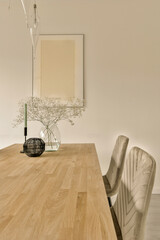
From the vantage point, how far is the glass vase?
2.29 m

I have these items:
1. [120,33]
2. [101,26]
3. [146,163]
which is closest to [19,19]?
[101,26]

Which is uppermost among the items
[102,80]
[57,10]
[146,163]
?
[57,10]

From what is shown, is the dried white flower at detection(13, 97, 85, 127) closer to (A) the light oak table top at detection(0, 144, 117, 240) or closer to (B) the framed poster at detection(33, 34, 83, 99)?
(B) the framed poster at detection(33, 34, 83, 99)

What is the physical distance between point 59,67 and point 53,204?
3.10m

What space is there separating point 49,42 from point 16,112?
1.10 m

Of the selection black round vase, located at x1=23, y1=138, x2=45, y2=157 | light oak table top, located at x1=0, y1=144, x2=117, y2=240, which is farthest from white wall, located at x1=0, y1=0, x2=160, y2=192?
light oak table top, located at x1=0, y1=144, x2=117, y2=240

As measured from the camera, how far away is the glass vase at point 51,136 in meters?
2.29

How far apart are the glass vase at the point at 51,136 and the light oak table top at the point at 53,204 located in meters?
0.70

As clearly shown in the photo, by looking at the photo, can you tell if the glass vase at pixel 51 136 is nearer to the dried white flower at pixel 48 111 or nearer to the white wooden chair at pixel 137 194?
the dried white flower at pixel 48 111

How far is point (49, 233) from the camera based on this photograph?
0.71 metres

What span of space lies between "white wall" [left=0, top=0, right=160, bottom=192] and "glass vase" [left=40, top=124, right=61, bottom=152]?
4.93ft

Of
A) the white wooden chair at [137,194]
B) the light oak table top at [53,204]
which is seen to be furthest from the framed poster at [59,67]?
the white wooden chair at [137,194]

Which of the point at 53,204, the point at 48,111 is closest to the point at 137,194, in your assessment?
the point at 53,204

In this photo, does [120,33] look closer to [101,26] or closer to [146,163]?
[101,26]
